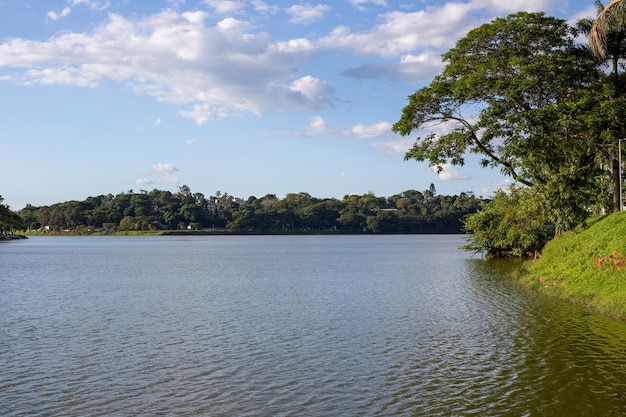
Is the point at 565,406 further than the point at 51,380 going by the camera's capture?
No

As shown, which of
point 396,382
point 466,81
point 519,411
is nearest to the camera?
point 519,411

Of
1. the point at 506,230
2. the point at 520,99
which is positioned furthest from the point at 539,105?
the point at 506,230

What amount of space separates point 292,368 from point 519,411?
7.36m

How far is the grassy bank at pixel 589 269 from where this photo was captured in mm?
28094

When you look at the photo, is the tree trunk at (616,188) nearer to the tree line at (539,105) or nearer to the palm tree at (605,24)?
the tree line at (539,105)

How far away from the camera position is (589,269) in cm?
3272

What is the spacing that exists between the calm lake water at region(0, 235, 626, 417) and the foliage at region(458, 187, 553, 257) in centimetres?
2245

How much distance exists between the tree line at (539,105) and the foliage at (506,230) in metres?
14.3

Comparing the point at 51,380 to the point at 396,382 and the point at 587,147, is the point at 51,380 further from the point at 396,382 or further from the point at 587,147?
the point at 587,147

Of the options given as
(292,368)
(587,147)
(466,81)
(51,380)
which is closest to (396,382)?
(292,368)

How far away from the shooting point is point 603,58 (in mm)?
39500

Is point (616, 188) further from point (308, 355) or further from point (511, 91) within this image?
point (308, 355)

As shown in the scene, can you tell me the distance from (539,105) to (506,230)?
2628 cm

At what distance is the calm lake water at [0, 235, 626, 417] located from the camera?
15.1 metres
